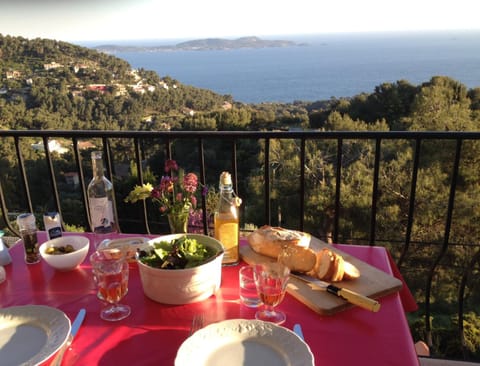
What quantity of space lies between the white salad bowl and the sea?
20.2m

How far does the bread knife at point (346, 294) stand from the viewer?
97cm

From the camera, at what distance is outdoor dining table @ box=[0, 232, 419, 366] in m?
0.88

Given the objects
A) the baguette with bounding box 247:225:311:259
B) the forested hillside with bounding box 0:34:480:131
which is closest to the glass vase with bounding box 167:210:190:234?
the baguette with bounding box 247:225:311:259

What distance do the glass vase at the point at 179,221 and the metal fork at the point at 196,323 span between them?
1.17 feet

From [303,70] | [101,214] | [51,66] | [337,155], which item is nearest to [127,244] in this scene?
[101,214]

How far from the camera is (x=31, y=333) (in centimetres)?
95

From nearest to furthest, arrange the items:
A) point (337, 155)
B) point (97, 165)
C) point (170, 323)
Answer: point (170, 323)
point (97, 165)
point (337, 155)

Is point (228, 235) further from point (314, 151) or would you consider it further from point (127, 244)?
point (314, 151)

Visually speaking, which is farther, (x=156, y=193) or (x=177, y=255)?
(x=156, y=193)

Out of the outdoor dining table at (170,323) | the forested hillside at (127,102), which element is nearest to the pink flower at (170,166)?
the outdoor dining table at (170,323)

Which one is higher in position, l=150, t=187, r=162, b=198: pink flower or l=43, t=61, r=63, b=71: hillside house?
l=43, t=61, r=63, b=71: hillside house

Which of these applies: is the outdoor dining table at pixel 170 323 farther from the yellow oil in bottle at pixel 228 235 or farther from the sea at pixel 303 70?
the sea at pixel 303 70

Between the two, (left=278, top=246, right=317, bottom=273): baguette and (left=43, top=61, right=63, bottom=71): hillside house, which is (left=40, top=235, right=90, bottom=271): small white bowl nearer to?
(left=278, top=246, right=317, bottom=273): baguette

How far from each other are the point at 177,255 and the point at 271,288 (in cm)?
27
